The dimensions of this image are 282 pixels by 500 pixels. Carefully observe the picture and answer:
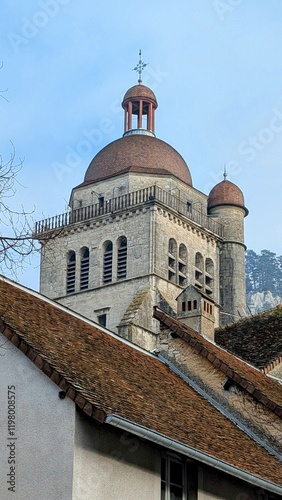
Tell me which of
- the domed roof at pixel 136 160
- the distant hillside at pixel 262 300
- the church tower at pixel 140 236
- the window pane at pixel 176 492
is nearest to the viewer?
the window pane at pixel 176 492

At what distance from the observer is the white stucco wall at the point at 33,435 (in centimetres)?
1716

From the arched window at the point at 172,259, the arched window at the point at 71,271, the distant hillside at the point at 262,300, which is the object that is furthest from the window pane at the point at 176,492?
the distant hillside at the point at 262,300

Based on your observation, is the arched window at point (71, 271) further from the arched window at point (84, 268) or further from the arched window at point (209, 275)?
the arched window at point (209, 275)

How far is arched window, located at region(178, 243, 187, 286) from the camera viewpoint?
83.2 metres

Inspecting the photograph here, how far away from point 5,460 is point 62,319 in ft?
15.8

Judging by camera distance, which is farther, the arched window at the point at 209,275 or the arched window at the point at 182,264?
the arched window at the point at 209,275

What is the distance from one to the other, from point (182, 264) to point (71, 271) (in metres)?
7.78

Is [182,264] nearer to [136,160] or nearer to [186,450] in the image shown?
[136,160]

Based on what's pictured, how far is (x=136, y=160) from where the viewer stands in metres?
87.5

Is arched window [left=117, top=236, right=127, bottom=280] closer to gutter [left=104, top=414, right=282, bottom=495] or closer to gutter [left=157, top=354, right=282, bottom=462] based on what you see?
gutter [left=157, top=354, right=282, bottom=462]

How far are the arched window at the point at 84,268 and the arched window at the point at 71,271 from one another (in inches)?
27.8

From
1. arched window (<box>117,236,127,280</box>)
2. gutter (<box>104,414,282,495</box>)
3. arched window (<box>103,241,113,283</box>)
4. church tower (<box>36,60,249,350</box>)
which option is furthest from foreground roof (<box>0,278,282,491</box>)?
arched window (<box>103,241,113,283</box>)

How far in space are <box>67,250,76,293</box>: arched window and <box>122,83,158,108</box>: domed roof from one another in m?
13.2

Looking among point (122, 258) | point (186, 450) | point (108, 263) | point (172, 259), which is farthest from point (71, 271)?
point (186, 450)
